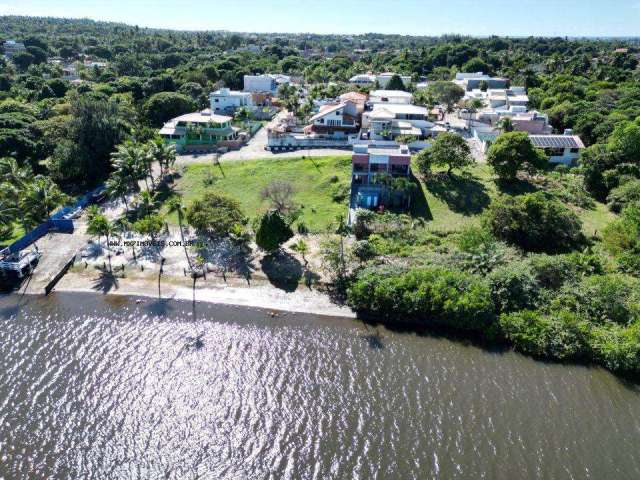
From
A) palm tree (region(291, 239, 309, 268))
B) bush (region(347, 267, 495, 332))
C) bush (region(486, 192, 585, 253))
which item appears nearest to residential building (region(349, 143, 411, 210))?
palm tree (region(291, 239, 309, 268))

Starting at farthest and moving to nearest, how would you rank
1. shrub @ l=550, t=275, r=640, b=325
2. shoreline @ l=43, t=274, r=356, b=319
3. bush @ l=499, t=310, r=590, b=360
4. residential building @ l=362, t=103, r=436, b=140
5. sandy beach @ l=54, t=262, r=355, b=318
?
residential building @ l=362, t=103, r=436, b=140 → sandy beach @ l=54, t=262, r=355, b=318 → shoreline @ l=43, t=274, r=356, b=319 → shrub @ l=550, t=275, r=640, b=325 → bush @ l=499, t=310, r=590, b=360

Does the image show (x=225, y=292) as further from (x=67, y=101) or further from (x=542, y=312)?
(x=67, y=101)

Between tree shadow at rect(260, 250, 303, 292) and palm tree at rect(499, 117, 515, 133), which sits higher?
palm tree at rect(499, 117, 515, 133)

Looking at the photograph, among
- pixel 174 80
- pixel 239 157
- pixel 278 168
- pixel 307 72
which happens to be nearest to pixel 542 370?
pixel 278 168

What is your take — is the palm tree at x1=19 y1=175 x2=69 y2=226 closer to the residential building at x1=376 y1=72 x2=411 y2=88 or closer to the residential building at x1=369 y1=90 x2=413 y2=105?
the residential building at x1=369 y1=90 x2=413 y2=105

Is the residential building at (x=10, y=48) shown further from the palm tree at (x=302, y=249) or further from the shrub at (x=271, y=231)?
the palm tree at (x=302, y=249)
